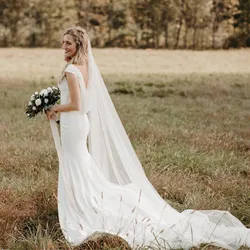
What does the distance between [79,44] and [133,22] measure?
109ft

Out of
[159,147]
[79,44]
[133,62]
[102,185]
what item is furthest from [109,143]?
[133,62]

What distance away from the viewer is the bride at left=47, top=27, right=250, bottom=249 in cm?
503

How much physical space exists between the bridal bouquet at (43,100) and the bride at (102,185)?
0.09 metres

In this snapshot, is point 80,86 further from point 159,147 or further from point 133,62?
point 133,62

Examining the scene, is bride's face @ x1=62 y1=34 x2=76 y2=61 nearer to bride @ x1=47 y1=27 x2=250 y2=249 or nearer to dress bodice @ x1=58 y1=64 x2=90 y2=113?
bride @ x1=47 y1=27 x2=250 y2=249

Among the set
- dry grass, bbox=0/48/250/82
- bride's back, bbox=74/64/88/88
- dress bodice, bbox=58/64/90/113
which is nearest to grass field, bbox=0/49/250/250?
dress bodice, bbox=58/64/90/113

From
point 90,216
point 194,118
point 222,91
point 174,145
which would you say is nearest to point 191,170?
point 174,145

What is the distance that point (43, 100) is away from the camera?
5359 millimetres

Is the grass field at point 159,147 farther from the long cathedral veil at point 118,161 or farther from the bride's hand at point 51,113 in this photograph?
the bride's hand at point 51,113

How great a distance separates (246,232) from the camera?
521cm

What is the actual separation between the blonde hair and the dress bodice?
0.07 metres

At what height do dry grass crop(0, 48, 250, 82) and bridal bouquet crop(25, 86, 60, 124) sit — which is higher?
bridal bouquet crop(25, 86, 60, 124)

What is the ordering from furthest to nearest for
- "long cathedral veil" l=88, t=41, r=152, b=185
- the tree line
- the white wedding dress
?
the tree line, "long cathedral veil" l=88, t=41, r=152, b=185, the white wedding dress

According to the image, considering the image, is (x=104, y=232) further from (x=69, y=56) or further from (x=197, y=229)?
(x=69, y=56)
